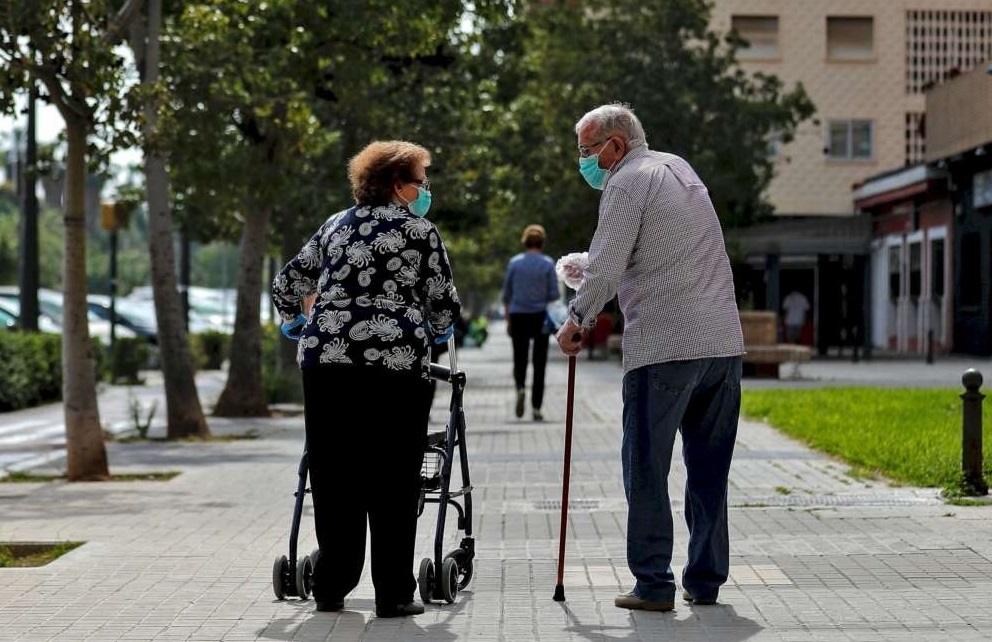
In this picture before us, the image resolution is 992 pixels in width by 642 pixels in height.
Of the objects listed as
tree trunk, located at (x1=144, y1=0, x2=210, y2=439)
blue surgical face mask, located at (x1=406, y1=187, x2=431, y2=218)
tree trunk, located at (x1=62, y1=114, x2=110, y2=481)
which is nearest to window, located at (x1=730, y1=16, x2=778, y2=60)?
tree trunk, located at (x1=144, y1=0, x2=210, y2=439)

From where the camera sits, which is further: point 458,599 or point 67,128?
point 67,128

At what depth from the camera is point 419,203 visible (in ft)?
24.5

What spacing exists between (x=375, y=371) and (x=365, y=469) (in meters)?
0.40

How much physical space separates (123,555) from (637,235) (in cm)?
335

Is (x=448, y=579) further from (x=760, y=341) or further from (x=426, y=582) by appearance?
(x=760, y=341)

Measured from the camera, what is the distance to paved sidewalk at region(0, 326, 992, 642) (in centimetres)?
693

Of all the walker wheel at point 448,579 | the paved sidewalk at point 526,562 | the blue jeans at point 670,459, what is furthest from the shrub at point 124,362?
the blue jeans at point 670,459

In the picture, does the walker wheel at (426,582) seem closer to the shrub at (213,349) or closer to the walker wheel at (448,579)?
the walker wheel at (448,579)

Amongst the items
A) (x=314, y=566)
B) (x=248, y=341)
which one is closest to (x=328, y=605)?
(x=314, y=566)

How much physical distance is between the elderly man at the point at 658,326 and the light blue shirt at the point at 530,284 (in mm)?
11107

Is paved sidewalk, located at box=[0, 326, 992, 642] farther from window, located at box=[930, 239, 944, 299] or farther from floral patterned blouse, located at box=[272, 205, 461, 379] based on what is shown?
window, located at box=[930, 239, 944, 299]

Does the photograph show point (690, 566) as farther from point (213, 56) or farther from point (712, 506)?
point (213, 56)

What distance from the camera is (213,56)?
17.6 m

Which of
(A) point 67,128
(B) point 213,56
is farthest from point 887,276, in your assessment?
(A) point 67,128
